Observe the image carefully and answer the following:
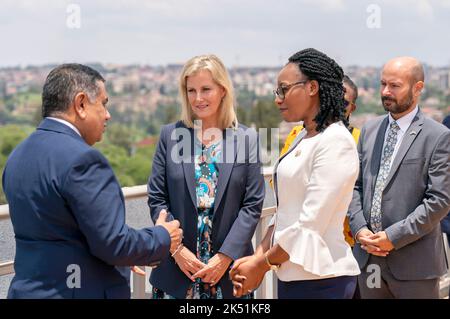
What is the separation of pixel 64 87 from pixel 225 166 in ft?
3.39

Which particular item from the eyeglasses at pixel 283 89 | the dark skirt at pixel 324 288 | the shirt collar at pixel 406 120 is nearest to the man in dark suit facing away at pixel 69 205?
the dark skirt at pixel 324 288

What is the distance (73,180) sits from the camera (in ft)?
6.75

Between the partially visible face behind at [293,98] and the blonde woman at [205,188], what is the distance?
59 cm

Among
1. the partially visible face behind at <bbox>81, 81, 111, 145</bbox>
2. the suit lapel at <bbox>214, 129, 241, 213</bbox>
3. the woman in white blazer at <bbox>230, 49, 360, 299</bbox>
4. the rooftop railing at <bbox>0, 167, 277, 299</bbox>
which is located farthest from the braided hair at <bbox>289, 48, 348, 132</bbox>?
the rooftop railing at <bbox>0, 167, 277, 299</bbox>

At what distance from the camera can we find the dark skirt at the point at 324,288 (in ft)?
8.01

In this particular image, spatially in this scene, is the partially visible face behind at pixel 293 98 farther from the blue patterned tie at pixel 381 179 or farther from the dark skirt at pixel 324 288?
the blue patterned tie at pixel 381 179

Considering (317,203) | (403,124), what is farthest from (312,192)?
(403,124)

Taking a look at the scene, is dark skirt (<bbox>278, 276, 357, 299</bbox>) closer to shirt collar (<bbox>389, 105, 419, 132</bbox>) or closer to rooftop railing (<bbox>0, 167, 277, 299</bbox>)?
shirt collar (<bbox>389, 105, 419, 132</bbox>)

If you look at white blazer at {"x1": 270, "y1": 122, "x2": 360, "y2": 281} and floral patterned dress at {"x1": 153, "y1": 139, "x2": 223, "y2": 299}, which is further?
floral patterned dress at {"x1": 153, "y1": 139, "x2": 223, "y2": 299}

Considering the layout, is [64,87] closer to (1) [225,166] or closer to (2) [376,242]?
(1) [225,166]

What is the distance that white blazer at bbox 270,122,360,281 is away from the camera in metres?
2.35

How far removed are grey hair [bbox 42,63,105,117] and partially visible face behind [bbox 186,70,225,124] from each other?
911 mm

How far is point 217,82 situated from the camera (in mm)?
3123
